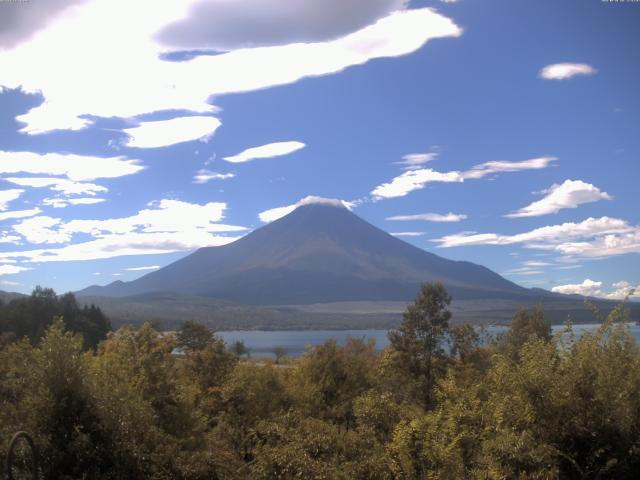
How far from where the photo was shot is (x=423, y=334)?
32.6 metres

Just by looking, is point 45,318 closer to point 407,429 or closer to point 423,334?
point 423,334

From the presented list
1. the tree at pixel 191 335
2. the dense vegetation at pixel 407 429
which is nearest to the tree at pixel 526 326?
the tree at pixel 191 335

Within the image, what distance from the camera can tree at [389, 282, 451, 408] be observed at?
3150 cm

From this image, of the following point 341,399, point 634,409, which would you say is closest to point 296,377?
point 341,399

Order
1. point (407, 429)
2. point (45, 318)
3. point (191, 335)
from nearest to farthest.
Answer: point (407, 429) → point (191, 335) → point (45, 318)

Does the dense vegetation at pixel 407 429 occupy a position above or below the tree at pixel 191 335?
above

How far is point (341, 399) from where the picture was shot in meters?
27.5

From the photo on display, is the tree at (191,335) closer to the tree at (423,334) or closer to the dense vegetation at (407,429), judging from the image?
the tree at (423,334)

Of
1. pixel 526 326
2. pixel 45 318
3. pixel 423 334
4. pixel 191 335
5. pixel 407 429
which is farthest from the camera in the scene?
pixel 45 318

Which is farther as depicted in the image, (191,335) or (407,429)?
(191,335)

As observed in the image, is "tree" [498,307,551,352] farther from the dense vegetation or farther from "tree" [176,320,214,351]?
the dense vegetation

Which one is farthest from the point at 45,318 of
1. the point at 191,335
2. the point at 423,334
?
the point at 423,334

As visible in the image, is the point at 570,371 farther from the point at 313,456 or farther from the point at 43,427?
the point at 43,427

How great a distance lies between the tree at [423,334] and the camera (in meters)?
31.5
